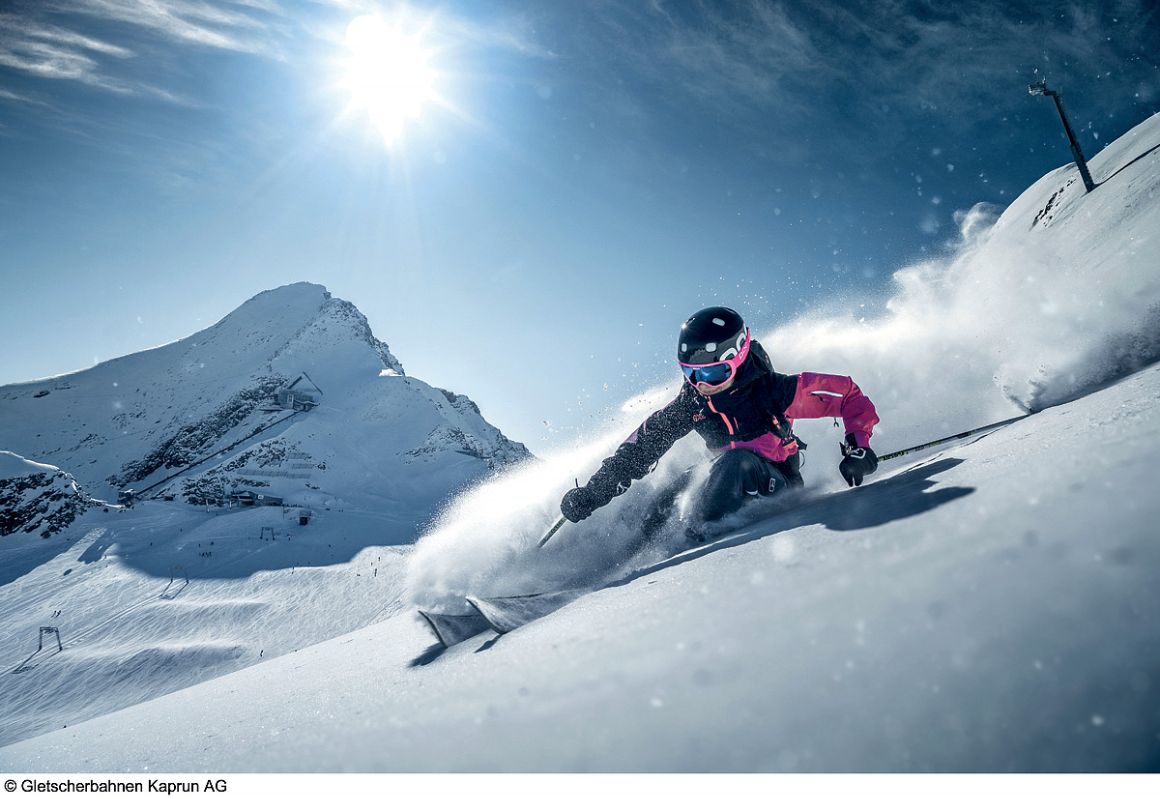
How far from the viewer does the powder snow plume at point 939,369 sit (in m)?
4.40

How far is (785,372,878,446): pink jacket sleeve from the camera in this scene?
412cm

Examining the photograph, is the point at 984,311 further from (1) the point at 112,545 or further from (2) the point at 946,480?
(1) the point at 112,545

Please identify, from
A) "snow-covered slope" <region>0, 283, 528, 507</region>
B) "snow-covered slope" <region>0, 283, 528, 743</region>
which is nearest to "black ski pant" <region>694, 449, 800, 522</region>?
"snow-covered slope" <region>0, 283, 528, 743</region>

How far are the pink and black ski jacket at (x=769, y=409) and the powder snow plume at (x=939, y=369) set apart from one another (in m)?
0.65

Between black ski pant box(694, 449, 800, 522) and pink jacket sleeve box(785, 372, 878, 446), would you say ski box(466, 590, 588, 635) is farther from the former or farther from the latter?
pink jacket sleeve box(785, 372, 878, 446)

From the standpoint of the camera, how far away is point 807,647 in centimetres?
90

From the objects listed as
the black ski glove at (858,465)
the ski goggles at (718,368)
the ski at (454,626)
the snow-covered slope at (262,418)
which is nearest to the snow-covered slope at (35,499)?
the snow-covered slope at (262,418)

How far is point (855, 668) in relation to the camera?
2.56 feet

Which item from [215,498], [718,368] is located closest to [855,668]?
[718,368]

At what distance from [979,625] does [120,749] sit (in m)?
3.25

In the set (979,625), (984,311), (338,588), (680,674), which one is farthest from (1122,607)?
(338,588)

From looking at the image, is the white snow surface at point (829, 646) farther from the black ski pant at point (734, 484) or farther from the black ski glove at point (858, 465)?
the black ski glove at point (858, 465)

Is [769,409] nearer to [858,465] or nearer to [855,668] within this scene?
[858,465]

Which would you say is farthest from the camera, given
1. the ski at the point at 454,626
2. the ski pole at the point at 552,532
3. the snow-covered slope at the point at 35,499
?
the snow-covered slope at the point at 35,499
